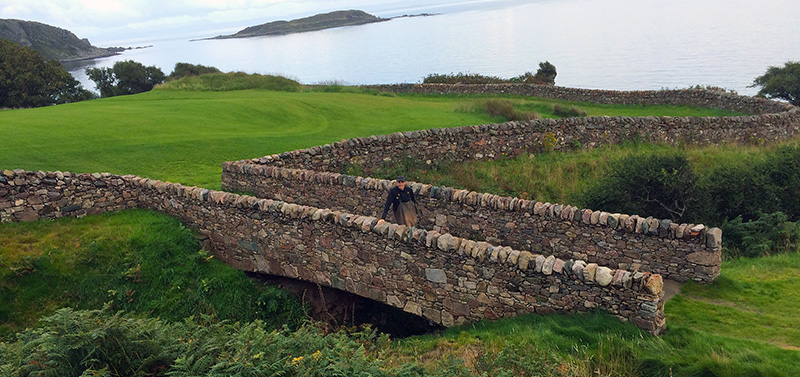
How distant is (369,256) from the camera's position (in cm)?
1120

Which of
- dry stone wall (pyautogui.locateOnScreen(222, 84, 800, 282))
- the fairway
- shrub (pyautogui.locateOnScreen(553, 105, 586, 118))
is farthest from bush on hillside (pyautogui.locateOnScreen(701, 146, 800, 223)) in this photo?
shrub (pyautogui.locateOnScreen(553, 105, 586, 118))

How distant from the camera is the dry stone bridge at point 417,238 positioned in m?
9.12

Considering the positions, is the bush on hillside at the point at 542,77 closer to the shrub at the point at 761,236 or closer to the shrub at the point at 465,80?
the shrub at the point at 465,80

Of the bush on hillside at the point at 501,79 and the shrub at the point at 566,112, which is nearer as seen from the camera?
the shrub at the point at 566,112

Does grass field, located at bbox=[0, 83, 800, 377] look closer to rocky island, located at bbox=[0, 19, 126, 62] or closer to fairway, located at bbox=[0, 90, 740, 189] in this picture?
fairway, located at bbox=[0, 90, 740, 189]

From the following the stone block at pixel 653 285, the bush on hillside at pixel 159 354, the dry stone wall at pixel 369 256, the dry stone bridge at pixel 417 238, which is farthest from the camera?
the dry stone bridge at pixel 417 238

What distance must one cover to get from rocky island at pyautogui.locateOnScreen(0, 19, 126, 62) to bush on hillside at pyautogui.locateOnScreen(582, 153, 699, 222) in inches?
5642

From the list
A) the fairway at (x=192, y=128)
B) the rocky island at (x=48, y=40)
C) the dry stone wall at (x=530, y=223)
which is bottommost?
the dry stone wall at (x=530, y=223)

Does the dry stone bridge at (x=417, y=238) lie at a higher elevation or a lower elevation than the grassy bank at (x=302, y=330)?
higher

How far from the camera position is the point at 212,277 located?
41.5 ft

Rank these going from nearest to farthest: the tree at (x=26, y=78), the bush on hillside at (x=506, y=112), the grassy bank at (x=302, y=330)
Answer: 1. the grassy bank at (x=302, y=330)
2. the bush on hillside at (x=506, y=112)
3. the tree at (x=26, y=78)

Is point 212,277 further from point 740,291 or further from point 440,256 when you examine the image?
point 740,291

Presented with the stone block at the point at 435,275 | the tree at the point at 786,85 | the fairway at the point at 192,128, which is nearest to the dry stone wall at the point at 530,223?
the fairway at the point at 192,128

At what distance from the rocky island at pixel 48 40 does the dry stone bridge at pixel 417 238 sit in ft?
446
